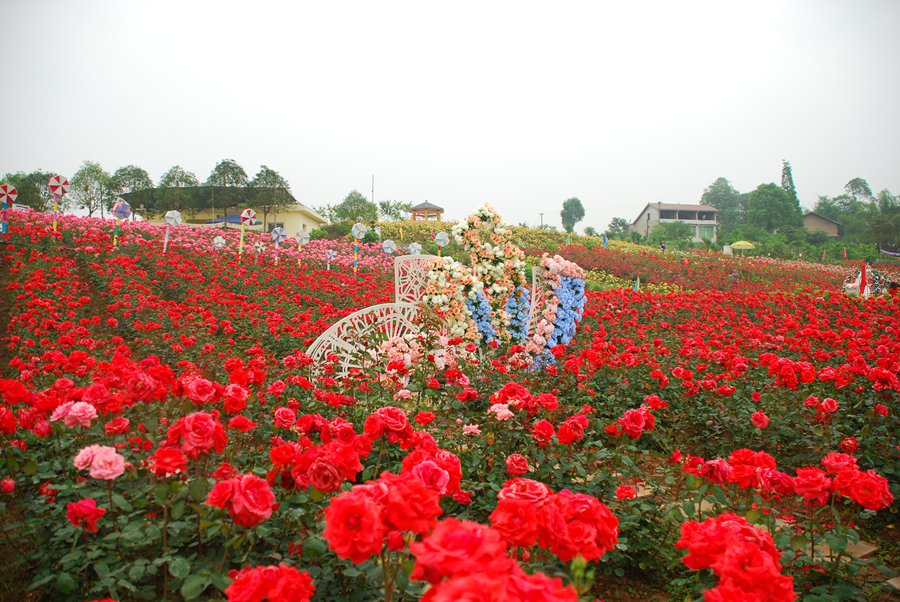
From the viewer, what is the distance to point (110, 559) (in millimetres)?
1679

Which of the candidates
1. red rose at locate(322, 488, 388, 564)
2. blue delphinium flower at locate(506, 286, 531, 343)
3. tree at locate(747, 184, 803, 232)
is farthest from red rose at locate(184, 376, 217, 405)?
tree at locate(747, 184, 803, 232)

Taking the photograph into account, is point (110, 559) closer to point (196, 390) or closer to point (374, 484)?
point (196, 390)

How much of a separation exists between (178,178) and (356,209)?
35.5 feet

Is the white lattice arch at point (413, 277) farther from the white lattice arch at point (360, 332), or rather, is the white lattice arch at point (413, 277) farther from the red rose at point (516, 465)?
the red rose at point (516, 465)

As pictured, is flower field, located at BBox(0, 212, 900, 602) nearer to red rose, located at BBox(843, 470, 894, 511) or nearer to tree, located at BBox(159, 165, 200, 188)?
red rose, located at BBox(843, 470, 894, 511)

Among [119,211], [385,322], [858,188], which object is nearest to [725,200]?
[858,188]

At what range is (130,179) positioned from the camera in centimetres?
3391

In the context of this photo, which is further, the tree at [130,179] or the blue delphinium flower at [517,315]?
the tree at [130,179]

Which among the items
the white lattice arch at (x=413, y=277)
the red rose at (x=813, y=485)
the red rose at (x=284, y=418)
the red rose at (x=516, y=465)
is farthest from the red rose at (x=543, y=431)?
the white lattice arch at (x=413, y=277)

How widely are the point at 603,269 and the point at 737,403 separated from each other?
1645 centimetres

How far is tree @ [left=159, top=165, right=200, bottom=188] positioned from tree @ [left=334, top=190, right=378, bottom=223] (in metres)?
9.35

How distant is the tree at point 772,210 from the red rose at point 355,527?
197ft

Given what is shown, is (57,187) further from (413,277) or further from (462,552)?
(462,552)

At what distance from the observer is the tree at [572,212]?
209ft
